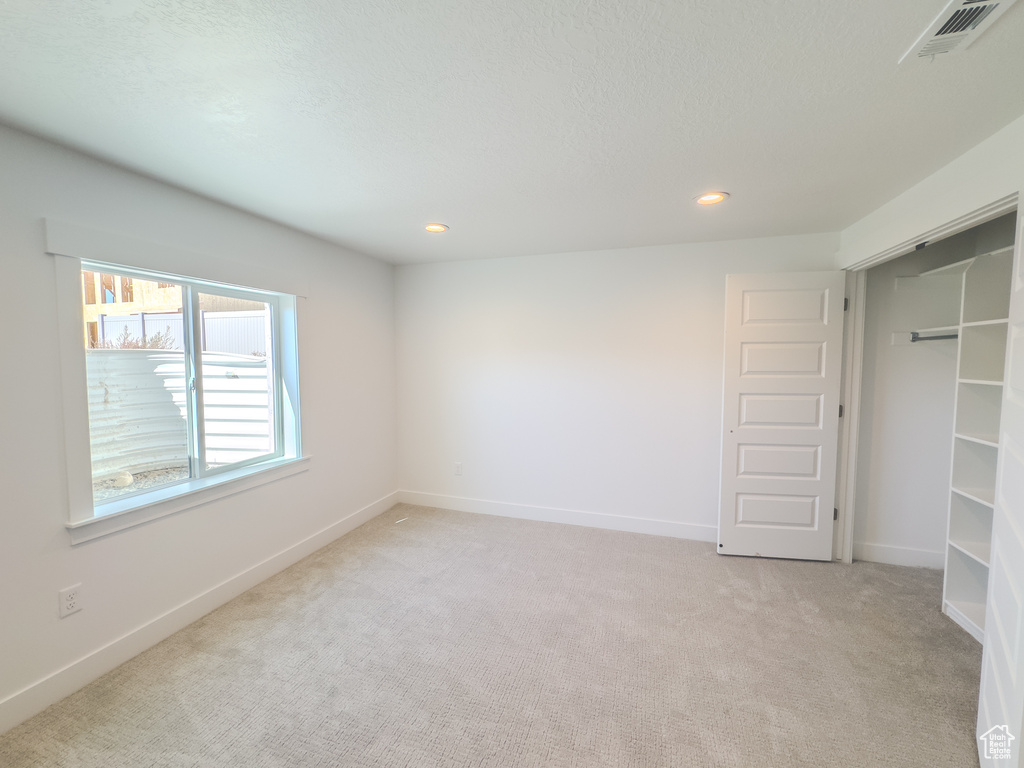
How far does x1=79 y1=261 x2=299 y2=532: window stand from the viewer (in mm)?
1959

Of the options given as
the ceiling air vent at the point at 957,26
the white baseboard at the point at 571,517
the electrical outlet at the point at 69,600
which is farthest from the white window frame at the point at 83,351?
the ceiling air vent at the point at 957,26

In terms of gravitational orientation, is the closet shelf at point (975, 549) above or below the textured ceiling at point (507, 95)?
below

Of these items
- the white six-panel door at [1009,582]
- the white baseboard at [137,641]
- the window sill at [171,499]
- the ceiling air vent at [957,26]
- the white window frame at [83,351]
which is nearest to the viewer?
the ceiling air vent at [957,26]

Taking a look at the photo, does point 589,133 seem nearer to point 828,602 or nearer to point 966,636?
point 828,602

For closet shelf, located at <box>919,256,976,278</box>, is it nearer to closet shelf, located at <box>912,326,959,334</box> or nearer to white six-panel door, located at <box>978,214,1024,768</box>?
closet shelf, located at <box>912,326,959,334</box>

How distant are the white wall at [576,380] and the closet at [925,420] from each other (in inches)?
23.1

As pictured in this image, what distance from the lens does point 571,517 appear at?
357 centimetres

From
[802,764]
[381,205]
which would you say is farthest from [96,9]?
[802,764]

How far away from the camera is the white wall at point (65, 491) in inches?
62.1

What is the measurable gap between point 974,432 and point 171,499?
14.2 ft

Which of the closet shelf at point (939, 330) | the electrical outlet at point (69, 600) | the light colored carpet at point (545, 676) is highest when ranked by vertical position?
the closet shelf at point (939, 330)

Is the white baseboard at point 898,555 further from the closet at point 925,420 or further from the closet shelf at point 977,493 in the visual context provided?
the closet shelf at point 977,493

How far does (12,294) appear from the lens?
1.56 metres

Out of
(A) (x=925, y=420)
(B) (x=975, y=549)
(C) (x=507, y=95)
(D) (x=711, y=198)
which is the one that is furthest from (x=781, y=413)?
(C) (x=507, y=95)
